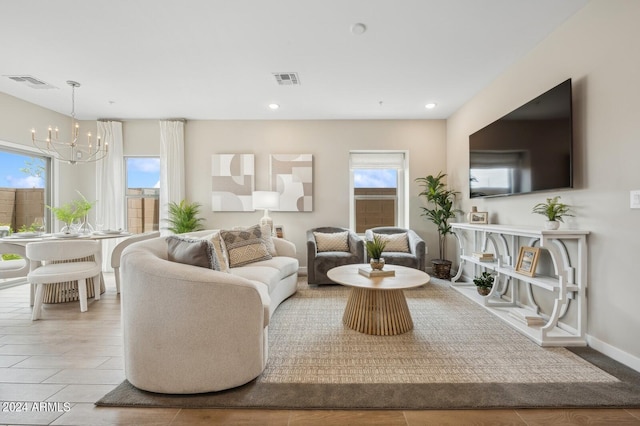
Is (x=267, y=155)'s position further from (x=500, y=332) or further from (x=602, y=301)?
(x=602, y=301)

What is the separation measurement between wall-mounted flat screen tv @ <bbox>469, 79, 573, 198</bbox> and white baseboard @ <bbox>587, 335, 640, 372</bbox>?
4.03ft

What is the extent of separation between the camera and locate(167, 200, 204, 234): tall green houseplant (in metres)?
4.96

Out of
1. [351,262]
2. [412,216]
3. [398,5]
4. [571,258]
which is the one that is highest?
[398,5]

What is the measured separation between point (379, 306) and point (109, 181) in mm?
5158

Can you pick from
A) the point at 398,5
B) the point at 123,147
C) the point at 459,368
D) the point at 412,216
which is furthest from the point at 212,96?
the point at 459,368

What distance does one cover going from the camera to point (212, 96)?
4.16m

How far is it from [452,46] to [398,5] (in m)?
0.90

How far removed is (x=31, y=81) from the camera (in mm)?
3689

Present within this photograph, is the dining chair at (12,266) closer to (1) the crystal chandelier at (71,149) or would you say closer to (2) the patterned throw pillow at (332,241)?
(1) the crystal chandelier at (71,149)

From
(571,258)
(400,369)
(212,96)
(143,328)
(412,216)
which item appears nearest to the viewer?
(143,328)

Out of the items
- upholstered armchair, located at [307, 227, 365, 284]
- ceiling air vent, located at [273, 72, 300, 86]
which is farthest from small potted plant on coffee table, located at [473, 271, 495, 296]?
ceiling air vent, located at [273, 72, 300, 86]

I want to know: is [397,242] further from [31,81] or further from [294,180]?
[31,81]

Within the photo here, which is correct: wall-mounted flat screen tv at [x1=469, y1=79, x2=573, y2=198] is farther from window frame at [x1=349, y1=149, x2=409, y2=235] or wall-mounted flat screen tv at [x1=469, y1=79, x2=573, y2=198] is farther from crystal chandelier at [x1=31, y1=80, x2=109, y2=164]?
crystal chandelier at [x1=31, y1=80, x2=109, y2=164]

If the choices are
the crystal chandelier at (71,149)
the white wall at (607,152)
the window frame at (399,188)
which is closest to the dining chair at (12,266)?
the crystal chandelier at (71,149)
